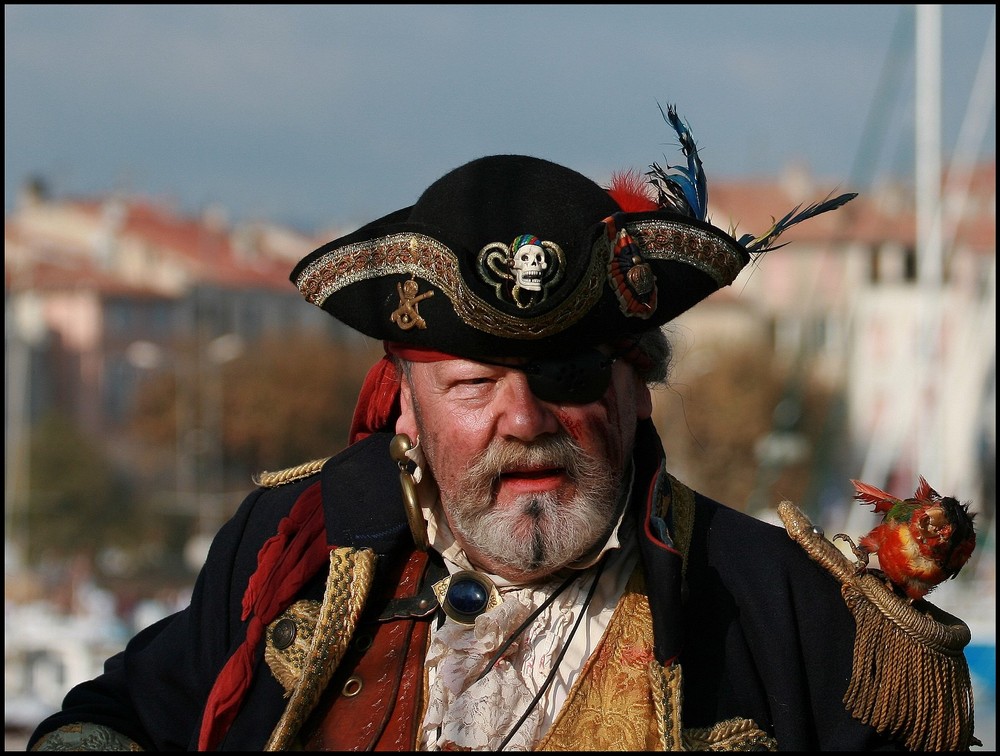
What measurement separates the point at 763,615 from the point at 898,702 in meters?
0.33

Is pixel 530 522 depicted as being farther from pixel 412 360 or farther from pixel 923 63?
pixel 923 63

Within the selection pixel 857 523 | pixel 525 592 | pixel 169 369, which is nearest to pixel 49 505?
pixel 169 369

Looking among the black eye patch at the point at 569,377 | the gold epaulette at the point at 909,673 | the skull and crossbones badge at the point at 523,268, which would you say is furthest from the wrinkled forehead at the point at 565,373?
the gold epaulette at the point at 909,673

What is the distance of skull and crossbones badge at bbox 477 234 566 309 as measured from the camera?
2.96 m

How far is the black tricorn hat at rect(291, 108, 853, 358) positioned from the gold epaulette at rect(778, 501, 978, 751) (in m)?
0.78

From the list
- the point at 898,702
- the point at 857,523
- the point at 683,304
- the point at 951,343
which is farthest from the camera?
the point at 951,343

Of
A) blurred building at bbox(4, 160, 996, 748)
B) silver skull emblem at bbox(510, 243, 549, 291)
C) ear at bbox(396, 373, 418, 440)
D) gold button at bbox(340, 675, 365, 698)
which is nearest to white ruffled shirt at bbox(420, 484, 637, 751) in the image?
gold button at bbox(340, 675, 365, 698)

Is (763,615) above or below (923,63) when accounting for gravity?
below

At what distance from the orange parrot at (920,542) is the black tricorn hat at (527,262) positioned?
651 millimetres

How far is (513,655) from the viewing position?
322 cm

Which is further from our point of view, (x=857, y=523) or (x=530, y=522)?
(x=857, y=523)

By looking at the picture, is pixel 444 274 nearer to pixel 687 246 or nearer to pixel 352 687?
pixel 687 246

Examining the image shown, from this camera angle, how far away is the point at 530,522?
311 centimetres

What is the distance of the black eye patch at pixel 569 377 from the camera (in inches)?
120
